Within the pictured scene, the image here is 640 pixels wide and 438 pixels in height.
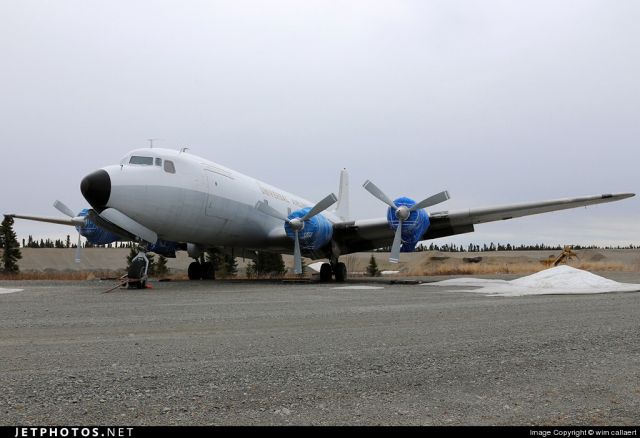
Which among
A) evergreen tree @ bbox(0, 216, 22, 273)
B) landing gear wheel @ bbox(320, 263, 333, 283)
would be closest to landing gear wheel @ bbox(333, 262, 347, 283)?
landing gear wheel @ bbox(320, 263, 333, 283)

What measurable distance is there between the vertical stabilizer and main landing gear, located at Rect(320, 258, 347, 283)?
12.0 metres

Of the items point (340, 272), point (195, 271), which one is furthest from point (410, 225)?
point (195, 271)

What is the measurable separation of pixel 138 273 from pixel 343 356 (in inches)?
504

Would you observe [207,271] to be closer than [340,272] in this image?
No

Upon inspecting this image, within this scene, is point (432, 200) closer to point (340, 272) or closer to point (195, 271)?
point (340, 272)

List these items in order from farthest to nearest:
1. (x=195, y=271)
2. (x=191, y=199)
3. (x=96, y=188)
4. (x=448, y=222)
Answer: (x=195, y=271) → (x=448, y=222) → (x=191, y=199) → (x=96, y=188)

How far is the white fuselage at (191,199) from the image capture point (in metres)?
17.5

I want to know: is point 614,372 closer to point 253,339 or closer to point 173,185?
point 253,339

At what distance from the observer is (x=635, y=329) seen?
7.86 metres

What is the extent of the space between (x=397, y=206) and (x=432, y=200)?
1.44m

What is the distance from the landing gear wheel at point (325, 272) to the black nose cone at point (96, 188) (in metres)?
10.5

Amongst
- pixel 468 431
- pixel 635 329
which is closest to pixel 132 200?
pixel 635 329

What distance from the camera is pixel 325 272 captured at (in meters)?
24.4

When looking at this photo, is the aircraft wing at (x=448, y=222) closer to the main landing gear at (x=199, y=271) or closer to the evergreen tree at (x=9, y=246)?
the main landing gear at (x=199, y=271)
